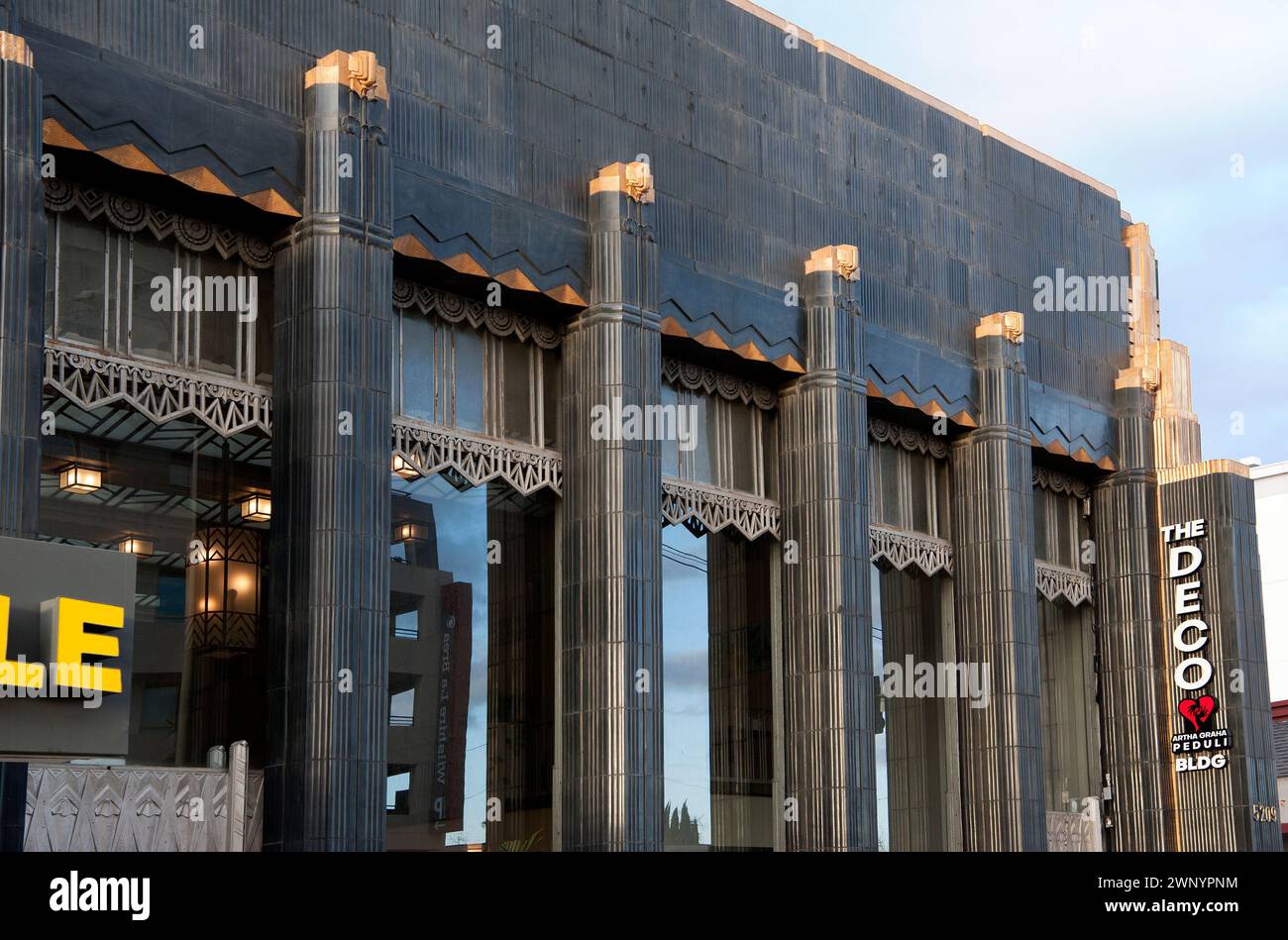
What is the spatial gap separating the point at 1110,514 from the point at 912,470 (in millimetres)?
5199

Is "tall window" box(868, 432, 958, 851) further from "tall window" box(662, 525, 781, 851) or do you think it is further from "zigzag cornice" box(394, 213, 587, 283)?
"zigzag cornice" box(394, 213, 587, 283)

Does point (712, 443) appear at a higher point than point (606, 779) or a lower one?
higher

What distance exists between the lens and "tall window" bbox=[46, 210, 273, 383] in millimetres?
20156

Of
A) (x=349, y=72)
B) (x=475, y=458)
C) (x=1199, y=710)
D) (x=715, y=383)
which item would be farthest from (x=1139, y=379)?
(x=349, y=72)

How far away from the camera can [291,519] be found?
819 inches

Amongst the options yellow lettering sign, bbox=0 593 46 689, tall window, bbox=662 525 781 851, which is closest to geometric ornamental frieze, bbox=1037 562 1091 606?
tall window, bbox=662 525 781 851

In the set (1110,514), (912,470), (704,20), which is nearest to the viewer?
(704,20)

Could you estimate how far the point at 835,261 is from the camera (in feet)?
90.4

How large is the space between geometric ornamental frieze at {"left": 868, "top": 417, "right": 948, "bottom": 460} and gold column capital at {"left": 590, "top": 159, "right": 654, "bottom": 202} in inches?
258

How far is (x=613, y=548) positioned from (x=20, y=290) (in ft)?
28.8

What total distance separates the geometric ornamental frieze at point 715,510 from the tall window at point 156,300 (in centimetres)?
668

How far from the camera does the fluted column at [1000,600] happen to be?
28.7 metres

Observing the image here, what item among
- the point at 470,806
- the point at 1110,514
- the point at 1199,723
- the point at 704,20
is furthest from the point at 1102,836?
the point at 704,20
